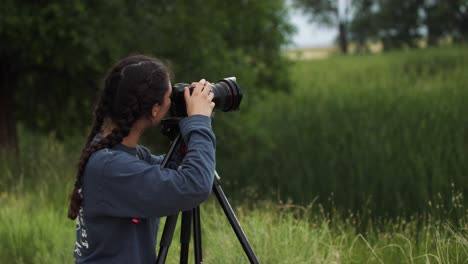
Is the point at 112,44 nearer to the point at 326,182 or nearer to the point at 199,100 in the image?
the point at 326,182

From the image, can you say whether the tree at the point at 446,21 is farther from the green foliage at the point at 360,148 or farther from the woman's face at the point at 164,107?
the woman's face at the point at 164,107

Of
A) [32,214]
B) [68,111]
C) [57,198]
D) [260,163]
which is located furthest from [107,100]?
[260,163]

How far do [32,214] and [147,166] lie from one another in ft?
9.20

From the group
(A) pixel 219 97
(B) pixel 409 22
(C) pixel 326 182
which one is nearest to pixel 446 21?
(B) pixel 409 22

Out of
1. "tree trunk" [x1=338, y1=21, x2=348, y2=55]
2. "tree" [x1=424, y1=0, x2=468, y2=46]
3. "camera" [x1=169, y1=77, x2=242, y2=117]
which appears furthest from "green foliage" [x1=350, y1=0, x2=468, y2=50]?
"camera" [x1=169, y1=77, x2=242, y2=117]

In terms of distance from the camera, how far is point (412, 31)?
3428 cm

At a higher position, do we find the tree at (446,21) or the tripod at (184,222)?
the tree at (446,21)

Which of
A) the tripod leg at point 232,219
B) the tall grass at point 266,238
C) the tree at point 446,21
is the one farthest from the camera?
the tree at point 446,21

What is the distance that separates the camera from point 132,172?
2.07 meters

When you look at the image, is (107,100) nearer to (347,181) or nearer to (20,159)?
(20,159)

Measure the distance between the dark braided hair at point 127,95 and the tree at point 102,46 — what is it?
4168mm

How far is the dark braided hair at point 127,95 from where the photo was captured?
2.15 meters

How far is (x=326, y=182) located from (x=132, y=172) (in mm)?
5892

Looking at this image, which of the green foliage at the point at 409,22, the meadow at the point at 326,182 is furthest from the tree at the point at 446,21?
the meadow at the point at 326,182
